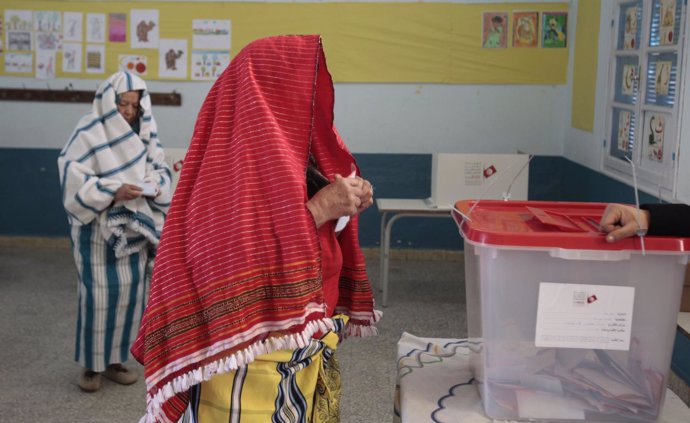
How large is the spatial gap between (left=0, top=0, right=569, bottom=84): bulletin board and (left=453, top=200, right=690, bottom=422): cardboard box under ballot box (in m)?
4.50

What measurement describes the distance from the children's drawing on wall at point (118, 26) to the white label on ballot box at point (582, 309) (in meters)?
5.11

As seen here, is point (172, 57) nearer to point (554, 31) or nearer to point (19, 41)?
point (19, 41)

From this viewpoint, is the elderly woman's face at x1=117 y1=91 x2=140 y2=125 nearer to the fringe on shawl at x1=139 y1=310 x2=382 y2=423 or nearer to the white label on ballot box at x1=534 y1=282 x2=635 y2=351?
the fringe on shawl at x1=139 y1=310 x2=382 y2=423

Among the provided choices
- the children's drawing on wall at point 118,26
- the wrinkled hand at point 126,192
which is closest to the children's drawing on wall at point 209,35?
the children's drawing on wall at point 118,26

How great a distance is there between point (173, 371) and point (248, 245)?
277mm

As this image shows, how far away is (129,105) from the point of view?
11.2ft

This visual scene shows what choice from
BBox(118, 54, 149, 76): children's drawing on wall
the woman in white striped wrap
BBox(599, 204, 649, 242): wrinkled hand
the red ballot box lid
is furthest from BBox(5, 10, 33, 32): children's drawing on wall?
BBox(599, 204, 649, 242): wrinkled hand

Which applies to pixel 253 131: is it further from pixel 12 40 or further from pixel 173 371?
pixel 12 40

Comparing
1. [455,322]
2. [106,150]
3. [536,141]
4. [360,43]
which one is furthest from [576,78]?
[106,150]

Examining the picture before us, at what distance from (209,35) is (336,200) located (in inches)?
177

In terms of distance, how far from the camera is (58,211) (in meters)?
6.09

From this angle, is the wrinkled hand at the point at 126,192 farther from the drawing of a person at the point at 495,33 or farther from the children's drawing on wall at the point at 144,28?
the drawing of a person at the point at 495,33

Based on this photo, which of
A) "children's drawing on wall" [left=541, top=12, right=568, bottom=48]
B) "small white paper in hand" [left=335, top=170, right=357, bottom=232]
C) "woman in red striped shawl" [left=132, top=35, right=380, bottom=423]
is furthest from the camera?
"children's drawing on wall" [left=541, top=12, right=568, bottom=48]

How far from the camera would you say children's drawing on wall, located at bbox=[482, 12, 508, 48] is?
5.67 m
